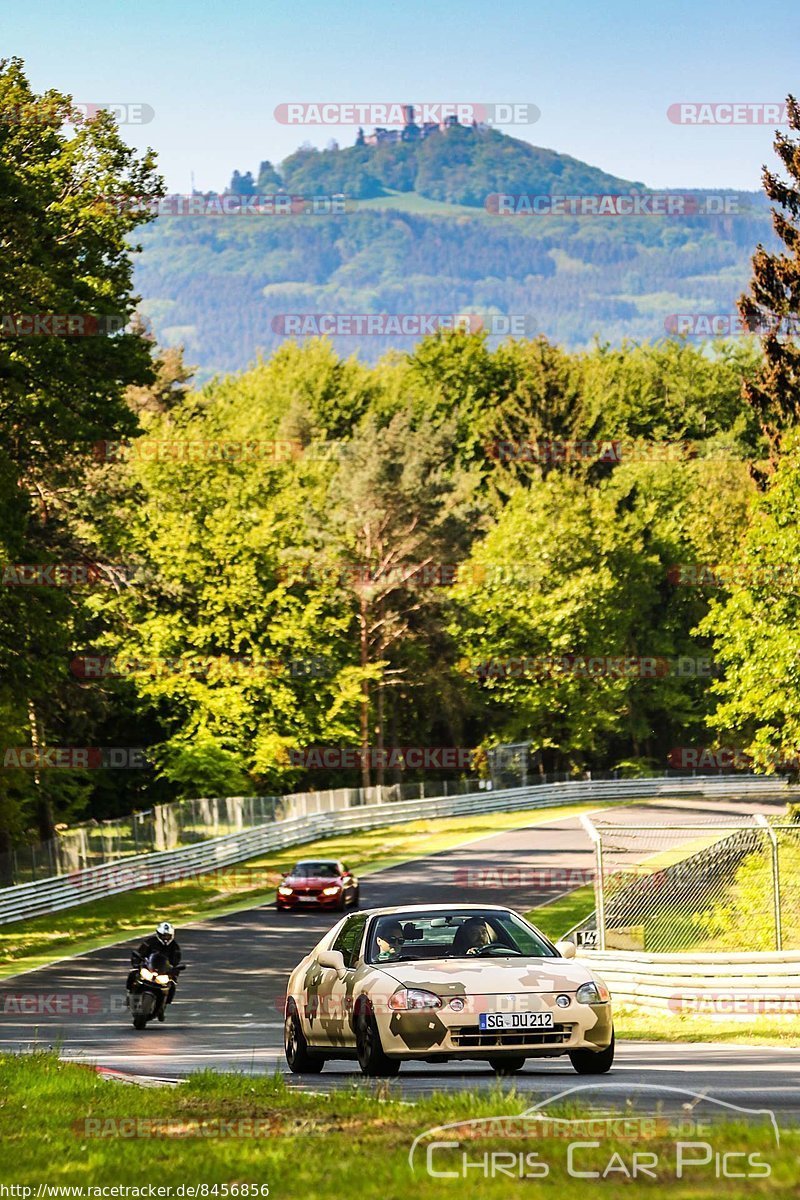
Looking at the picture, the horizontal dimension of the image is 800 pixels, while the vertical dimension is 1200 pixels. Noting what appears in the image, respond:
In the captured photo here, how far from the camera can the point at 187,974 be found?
3131 cm

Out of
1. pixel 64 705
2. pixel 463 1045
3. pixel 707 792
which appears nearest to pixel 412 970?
pixel 463 1045

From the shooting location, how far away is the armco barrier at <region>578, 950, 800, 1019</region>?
19.4 m

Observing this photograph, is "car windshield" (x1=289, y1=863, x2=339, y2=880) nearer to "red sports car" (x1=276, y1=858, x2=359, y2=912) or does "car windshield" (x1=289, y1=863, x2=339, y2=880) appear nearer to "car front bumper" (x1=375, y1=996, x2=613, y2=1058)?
"red sports car" (x1=276, y1=858, x2=359, y2=912)

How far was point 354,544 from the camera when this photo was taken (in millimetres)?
73000

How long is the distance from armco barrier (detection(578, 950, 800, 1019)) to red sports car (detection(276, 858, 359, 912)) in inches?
695

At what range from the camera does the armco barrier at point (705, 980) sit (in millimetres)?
19422

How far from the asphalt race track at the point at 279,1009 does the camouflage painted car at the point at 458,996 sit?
23 cm

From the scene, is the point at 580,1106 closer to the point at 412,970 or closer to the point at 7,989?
the point at 412,970

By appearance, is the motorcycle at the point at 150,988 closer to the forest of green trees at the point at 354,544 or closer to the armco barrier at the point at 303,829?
the forest of green trees at the point at 354,544

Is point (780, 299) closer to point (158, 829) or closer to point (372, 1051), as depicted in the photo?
point (158, 829)

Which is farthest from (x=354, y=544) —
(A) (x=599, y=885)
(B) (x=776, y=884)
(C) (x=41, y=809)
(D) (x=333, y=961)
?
(D) (x=333, y=961)

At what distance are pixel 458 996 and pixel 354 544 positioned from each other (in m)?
61.4

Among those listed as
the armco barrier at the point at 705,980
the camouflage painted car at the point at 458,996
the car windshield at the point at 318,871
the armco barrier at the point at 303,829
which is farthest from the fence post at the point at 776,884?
the armco barrier at the point at 303,829

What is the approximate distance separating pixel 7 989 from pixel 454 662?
51373 millimetres
